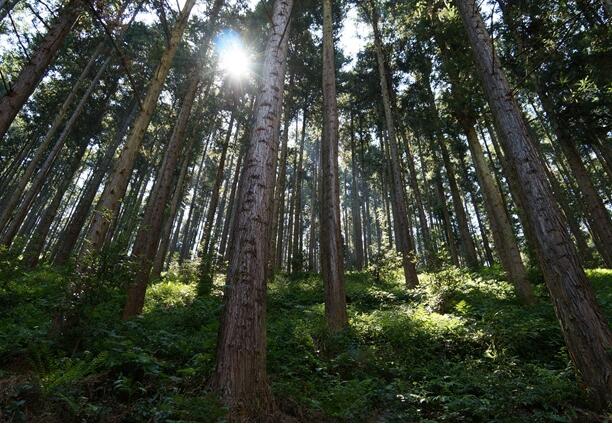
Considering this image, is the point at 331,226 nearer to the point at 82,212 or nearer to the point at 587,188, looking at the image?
the point at 587,188

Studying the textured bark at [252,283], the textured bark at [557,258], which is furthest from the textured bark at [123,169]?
the textured bark at [557,258]

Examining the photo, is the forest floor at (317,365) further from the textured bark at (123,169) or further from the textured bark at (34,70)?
the textured bark at (34,70)

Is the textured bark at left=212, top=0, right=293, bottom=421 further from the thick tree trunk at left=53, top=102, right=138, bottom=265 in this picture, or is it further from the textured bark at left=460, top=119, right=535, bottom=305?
the thick tree trunk at left=53, top=102, right=138, bottom=265

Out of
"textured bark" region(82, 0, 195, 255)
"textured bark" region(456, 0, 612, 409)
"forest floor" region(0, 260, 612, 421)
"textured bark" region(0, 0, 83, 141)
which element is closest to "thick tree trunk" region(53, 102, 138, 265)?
"forest floor" region(0, 260, 612, 421)

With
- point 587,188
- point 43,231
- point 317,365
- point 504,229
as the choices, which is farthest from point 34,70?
point 587,188

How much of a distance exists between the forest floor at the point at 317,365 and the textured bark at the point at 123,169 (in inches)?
46.6

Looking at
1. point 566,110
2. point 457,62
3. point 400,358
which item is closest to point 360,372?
point 400,358

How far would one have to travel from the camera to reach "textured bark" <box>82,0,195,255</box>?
641 cm

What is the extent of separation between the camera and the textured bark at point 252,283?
334cm

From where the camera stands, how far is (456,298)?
9.98m

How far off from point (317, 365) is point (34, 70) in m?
7.37

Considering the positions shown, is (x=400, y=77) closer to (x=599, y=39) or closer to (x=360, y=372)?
(x=599, y=39)

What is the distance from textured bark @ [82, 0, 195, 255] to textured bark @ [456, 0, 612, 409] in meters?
6.91

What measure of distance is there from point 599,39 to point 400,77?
8871 millimetres
